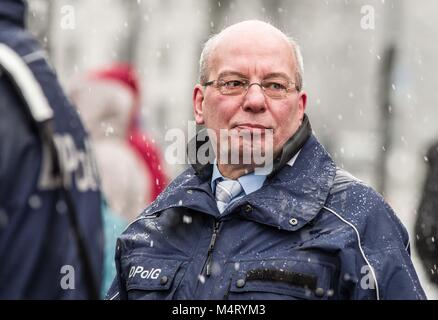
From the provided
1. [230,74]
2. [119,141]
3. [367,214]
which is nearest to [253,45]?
[230,74]

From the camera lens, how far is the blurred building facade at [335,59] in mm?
21312

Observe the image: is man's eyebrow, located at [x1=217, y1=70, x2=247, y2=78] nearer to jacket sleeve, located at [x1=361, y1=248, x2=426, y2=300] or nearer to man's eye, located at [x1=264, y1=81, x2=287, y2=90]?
man's eye, located at [x1=264, y1=81, x2=287, y2=90]

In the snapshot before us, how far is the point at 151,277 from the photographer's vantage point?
13.5ft

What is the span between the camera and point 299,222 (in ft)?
13.1

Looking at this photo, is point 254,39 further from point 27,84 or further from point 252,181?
point 27,84

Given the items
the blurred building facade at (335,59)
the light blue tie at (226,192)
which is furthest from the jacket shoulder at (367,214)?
the blurred building facade at (335,59)

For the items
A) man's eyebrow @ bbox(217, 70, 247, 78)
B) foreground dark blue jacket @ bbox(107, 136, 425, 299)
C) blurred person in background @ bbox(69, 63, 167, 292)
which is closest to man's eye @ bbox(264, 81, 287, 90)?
man's eyebrow @ bbox(217, 70, 247, 78)

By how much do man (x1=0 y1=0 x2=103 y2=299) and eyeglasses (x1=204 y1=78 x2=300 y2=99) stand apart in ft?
4.87

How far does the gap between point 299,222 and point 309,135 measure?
1.62 ft

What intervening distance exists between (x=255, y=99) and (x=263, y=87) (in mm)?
80

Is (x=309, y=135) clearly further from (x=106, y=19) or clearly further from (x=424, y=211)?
(x=106, y=19)

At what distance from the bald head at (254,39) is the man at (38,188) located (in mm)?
1572

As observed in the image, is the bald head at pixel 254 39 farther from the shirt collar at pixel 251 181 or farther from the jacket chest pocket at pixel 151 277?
the jacket chest pocket at pixel 151 277
